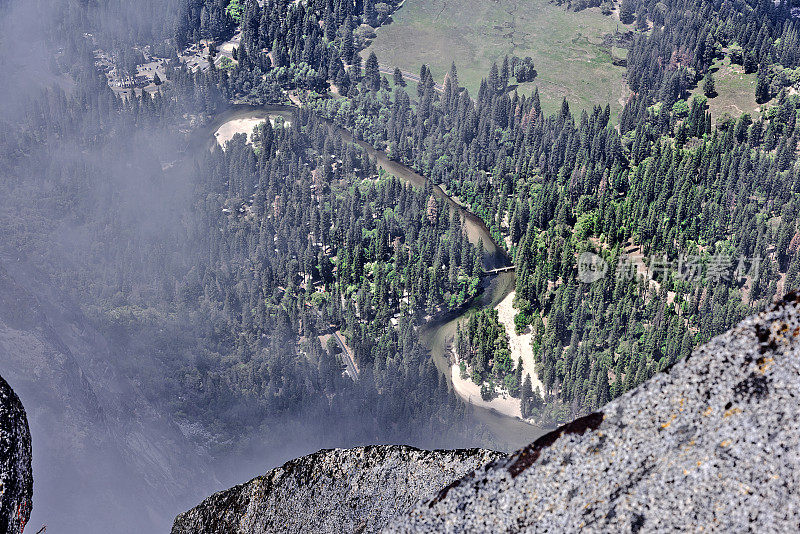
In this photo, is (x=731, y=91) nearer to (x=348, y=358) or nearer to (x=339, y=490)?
(x=348, y=358)

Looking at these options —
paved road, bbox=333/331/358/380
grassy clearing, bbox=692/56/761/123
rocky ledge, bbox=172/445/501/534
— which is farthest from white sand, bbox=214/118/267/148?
rocky ledge, bbox=172/445/501/534

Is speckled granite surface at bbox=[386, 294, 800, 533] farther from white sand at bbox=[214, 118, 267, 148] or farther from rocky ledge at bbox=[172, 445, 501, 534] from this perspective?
white sand at bbox=[214, 118, 267, 148]

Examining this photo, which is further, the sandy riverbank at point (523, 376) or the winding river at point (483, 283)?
the sandy riverbank at point (523, 376)

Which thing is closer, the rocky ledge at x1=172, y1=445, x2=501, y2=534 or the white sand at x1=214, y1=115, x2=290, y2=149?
the rocky ledge at x1=172, y1=445, x2=501, y2=534

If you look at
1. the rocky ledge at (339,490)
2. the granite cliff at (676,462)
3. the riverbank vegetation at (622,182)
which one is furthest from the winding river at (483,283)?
the granite cliff at (676,462)

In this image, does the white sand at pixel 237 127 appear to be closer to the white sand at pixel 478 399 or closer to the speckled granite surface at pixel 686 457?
the white sand at pixel 478 399

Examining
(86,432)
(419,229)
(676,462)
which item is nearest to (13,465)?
(676,462)
